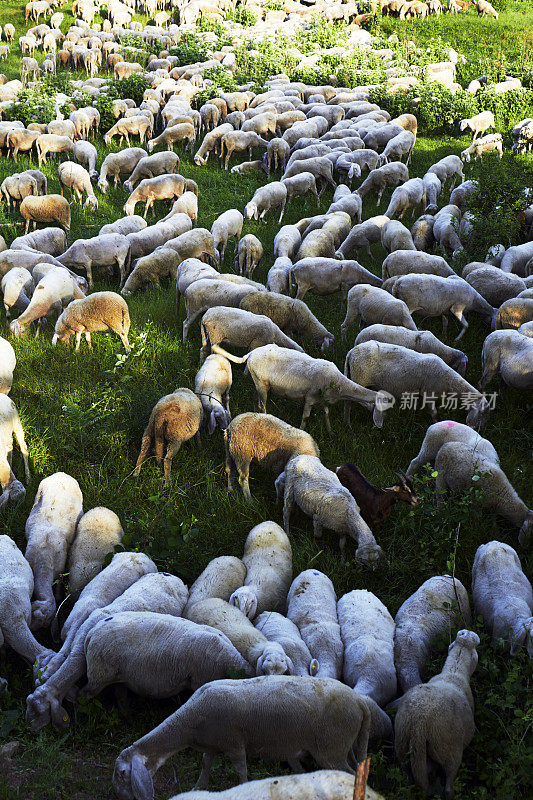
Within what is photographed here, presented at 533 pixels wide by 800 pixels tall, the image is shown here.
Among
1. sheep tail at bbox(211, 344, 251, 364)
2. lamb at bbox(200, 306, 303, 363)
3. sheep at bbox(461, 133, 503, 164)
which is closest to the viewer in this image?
sheep tail at bbox(211, 344, 251, 364)

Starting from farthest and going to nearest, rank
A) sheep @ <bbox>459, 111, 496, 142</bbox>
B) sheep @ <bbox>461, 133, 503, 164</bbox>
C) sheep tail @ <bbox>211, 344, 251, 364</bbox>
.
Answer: sheep @ <bbox>459, 111, 496, 142</bbox> → sheep @ <bbox>461, 133, 503, 164</bbox> → sheep tail @ <bbox>211, 344, 251, 364</bbox>

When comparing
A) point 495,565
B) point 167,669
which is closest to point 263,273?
point 495,565

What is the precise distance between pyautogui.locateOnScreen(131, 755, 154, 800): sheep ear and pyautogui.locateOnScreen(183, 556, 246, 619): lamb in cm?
151

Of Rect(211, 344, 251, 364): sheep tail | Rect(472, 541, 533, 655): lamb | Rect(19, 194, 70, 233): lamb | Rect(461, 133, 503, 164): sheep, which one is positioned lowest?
Rect(472, 541, 533, 655): lamb

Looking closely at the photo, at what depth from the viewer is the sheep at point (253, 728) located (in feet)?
12.3

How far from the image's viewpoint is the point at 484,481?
20.8ft

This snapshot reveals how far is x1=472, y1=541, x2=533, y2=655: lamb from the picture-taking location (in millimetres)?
4793

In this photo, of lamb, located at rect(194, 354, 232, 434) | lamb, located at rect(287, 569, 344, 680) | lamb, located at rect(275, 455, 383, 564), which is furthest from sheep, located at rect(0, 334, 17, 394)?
lamb, located at rect(287, 569, 344, 680)

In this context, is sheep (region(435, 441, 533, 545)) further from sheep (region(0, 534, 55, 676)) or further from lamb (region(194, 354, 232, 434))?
sheep (region(0, 534, 55, 676))

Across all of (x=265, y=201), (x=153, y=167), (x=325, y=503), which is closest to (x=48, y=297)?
(x=265, y=201)

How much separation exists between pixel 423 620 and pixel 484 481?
70.7 inches

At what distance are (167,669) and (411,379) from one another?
4.76m

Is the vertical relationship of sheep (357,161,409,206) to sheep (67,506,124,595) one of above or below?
above

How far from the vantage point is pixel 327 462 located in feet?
23.9
